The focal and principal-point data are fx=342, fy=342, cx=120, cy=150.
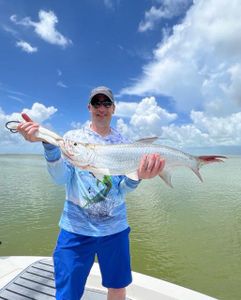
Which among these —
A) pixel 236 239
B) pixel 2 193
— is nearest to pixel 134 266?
pixel 236 239

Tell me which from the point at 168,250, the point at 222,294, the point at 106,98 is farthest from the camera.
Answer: the point at 168,250

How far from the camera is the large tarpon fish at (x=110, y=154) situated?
11.5 feet

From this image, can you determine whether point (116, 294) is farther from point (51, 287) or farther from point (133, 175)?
point (51, 287)

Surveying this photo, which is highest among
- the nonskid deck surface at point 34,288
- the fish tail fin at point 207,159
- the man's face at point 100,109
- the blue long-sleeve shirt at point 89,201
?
the man's face at point 100,109

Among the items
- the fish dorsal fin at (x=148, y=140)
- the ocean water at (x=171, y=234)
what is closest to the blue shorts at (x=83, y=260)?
the fish dorsal fin at (x=148, y=140)

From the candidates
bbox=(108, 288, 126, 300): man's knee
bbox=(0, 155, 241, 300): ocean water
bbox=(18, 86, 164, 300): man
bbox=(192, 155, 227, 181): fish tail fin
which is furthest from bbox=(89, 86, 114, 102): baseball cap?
bbox=(0, 155, 241, 300): ocean water

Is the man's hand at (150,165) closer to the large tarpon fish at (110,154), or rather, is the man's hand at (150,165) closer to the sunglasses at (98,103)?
the large tarpon fish at (110,154)

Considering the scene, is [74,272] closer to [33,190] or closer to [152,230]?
[152,230]

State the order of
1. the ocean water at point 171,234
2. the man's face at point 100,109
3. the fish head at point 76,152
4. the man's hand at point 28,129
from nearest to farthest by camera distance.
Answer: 1. the man's hand at point 28,129
2. the fish head at point 76,152
3. the man's face at point 100,109
4. the ocean water at point 171,234

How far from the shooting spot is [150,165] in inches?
139

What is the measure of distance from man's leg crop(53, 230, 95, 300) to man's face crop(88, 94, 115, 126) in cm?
135

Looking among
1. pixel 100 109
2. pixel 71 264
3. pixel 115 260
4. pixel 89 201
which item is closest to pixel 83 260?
pixel 71 264

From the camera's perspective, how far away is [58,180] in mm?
3781

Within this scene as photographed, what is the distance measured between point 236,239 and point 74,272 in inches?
556
